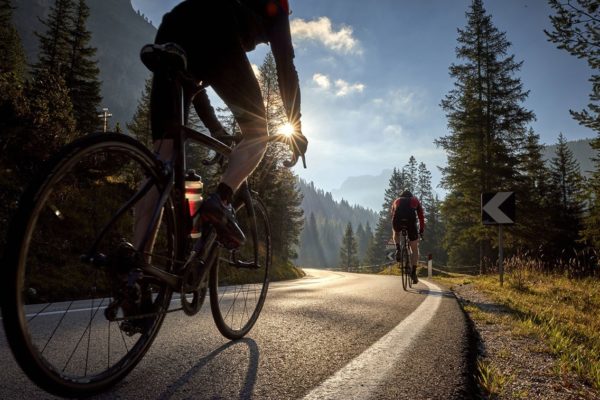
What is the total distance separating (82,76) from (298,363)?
35414 millimetres

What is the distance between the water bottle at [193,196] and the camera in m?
2.08

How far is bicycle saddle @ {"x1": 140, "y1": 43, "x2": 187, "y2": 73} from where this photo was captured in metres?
1.77

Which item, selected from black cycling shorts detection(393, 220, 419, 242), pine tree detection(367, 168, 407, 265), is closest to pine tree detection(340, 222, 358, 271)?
→ pine tree detection(367, 168, 407, 265)

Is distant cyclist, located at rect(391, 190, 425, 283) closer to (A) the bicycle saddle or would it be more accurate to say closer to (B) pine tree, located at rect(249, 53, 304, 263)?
(A) the bicycle saddle

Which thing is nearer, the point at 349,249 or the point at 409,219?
the point at 409,219

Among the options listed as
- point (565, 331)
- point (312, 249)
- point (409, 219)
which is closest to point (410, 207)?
point (409, 219)

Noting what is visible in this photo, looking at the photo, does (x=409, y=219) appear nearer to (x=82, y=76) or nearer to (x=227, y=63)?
(x=227, y=63)

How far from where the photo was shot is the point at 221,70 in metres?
2.12

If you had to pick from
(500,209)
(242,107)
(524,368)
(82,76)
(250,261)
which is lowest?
(524,368)

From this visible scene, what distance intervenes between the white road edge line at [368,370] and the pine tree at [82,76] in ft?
102

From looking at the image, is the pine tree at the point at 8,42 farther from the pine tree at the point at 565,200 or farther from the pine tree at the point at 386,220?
the pine tree at the point at 386,220

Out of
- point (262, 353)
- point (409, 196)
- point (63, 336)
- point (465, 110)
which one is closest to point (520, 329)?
point (262, 353)

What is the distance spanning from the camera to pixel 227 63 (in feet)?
6.91

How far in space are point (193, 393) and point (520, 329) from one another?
8.40ft
